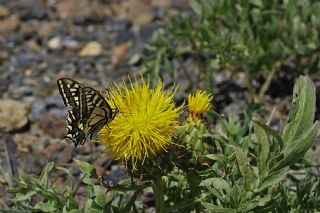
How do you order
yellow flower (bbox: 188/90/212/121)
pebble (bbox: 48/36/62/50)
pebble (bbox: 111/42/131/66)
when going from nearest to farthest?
yellow flower (bbox: 188/90/212/121) → pebble (bbox: 111/42/131/66) → pebble (bbox: 48/36/62/50)

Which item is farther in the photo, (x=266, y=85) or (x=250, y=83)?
(x=266, y=85)

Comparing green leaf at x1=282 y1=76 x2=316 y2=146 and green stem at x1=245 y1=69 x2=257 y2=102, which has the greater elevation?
green stem at x1=245 y1=69 x2=257 y2=102

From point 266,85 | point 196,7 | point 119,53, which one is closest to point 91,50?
point 119,53

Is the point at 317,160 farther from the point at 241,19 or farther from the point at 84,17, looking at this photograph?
the point at 84,17

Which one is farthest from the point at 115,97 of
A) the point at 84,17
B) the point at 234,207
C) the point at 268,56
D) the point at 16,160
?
the point at 84,17

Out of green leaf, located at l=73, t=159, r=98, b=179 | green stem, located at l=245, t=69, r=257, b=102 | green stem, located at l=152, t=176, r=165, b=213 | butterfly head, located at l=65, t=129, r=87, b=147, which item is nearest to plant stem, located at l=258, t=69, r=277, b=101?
green stem, located at l=245, t=69, r=257, b=102

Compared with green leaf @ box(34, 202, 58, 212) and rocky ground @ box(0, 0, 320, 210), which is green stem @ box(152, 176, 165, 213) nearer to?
green leaf @ box(34, 202, 58, 212)

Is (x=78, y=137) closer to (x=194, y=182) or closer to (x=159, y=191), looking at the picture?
(x=159, y=191)
